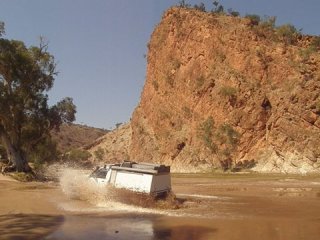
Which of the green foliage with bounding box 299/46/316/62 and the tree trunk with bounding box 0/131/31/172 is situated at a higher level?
the green foliage with bounding box 299/46/316/62

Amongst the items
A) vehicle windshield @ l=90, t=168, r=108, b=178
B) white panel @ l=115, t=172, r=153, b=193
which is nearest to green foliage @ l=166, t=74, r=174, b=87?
vehicle windshield @ l=90, t=168, r=108, b=178

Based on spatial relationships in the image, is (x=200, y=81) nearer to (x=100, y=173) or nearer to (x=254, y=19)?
(x=254, y=19)

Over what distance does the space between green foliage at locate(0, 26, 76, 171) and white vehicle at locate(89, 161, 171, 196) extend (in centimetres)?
2455

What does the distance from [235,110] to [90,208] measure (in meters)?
64.1

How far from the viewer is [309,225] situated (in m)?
16.6

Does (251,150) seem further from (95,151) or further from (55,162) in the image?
(95,151)

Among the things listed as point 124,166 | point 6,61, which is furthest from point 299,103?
point 124,166

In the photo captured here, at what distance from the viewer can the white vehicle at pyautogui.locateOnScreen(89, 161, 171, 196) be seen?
22.2m

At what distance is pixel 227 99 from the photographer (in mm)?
83938

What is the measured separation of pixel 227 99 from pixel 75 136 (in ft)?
327

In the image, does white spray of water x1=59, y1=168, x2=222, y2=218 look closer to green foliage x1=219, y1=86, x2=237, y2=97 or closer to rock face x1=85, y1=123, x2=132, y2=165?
green foliage x1=219, y1=86, x2=237, y2=97

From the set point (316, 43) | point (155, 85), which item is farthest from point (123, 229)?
point (155, 85)

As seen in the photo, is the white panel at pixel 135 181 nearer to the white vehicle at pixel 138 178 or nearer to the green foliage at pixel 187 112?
the white vehicle at pixel 138 178

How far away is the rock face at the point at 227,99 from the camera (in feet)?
244
